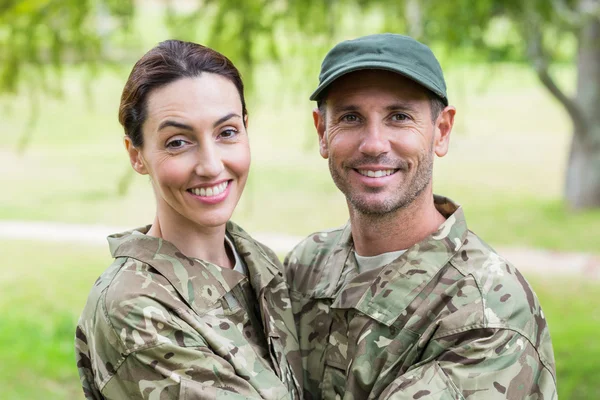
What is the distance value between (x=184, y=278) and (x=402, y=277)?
0.59 meters

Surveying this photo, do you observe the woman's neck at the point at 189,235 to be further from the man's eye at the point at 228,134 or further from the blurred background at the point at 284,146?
the blurred background at the point at 284,146

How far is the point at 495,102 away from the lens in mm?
19266

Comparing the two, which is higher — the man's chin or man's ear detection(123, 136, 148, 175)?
man's ear detection(123, 136, 148, 175)

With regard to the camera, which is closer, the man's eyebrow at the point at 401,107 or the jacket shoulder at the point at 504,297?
the jacket shoulder at the point at 504,297

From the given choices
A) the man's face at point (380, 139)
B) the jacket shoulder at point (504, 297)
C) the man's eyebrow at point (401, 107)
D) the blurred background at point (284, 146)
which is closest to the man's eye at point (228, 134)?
the man's face at point (380, 139)

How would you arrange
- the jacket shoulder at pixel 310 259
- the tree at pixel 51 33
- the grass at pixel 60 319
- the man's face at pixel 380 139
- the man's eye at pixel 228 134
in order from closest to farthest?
the man's eye at pixel 228 134 < the man's face at pixel 380 139 < the jacket shoulder at pixel 310 259 < the tree at pixel 51 33 < the grass at pixel 60 319

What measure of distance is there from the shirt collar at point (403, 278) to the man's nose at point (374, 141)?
28 centimetres

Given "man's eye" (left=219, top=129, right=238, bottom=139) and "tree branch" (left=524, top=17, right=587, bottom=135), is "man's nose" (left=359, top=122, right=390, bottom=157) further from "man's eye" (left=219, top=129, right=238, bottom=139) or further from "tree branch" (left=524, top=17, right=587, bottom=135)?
"tree branch" (left=524, top=17, right=587, bottom=135)

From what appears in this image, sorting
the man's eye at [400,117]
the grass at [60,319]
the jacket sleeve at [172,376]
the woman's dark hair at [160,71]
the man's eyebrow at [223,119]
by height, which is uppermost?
the woman's dark hair at [160,71]

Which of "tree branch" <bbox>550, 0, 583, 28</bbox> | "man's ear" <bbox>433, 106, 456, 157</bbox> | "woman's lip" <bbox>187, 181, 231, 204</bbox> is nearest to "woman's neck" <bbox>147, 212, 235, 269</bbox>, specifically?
"woman's lip" <bbox>187, 181, 231, 204</bbox>

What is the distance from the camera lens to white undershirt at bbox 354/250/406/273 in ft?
7.59

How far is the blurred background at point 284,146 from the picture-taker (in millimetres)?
4051

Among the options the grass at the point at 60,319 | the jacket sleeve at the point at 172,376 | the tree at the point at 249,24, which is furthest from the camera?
the grass at the point at 60,319

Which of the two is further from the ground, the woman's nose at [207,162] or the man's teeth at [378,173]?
the woman's nose at [207,162]
